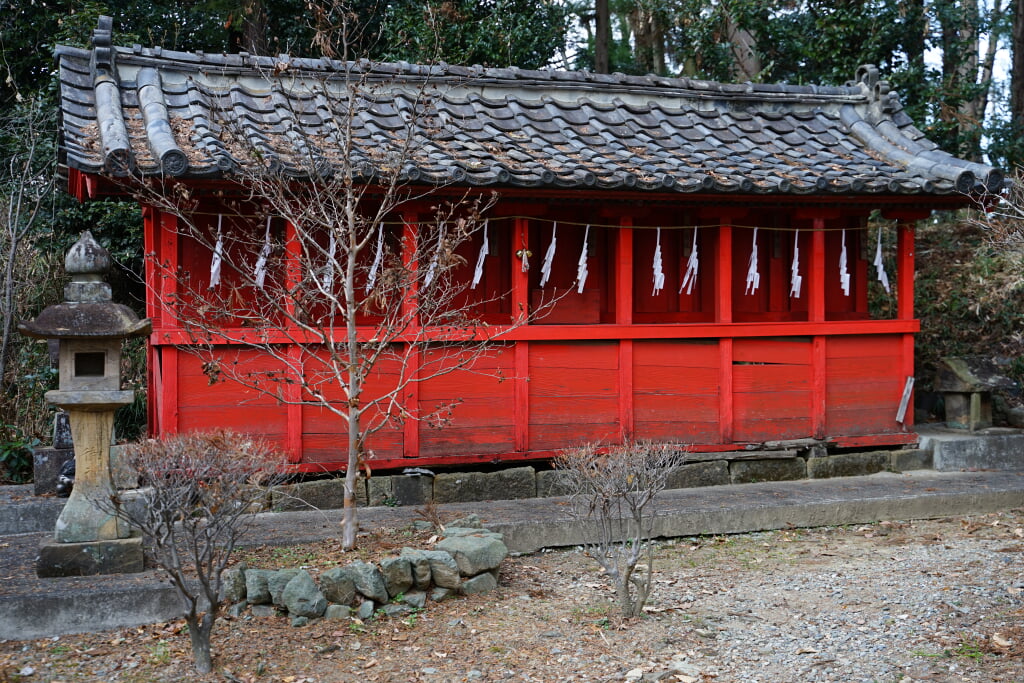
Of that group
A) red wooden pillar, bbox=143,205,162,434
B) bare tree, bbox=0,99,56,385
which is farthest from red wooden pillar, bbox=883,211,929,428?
bare tree, bbox=0,99,56,385

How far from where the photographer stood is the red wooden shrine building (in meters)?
A: 8.47

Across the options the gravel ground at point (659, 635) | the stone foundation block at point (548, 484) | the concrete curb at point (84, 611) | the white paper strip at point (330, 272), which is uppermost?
the white paper strip at point (330, 272)

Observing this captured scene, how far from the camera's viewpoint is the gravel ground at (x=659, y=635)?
5.47m

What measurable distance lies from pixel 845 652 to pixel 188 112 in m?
7.79

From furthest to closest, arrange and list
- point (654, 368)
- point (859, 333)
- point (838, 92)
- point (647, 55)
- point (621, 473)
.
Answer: point (647, 55)
point (838, 92)
point (859, 333)
point (654, 368)
point (621, 473)

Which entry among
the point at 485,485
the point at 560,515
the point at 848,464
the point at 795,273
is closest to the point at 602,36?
the point at 795,273

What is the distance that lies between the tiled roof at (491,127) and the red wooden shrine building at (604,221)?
0.03m

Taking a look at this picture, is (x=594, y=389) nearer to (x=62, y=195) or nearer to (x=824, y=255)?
(x=824, y=255)

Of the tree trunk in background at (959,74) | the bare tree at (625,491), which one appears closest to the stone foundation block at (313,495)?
the bare tree at (625,491)

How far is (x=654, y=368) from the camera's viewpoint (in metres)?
9.74

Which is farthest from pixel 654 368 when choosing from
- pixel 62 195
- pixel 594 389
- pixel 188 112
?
pixel 62 195

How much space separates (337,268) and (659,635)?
11.8 feet

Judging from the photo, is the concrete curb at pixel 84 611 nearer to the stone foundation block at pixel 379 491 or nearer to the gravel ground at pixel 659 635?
the gravel ground at pixel 659 635

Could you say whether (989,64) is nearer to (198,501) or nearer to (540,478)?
(540,478)
